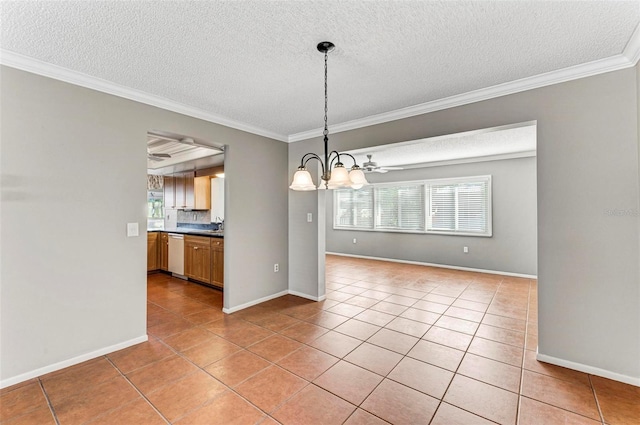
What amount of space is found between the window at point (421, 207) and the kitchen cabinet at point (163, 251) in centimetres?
465

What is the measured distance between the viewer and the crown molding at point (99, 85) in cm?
221

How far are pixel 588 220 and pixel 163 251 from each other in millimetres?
6733

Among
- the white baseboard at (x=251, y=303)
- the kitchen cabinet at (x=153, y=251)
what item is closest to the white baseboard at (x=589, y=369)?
the white baseboard at (x=251, y=303)

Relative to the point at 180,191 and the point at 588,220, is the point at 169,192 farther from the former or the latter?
the point at 588,220

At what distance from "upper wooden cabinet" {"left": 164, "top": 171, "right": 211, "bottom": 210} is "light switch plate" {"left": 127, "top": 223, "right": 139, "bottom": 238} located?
320 centimetres

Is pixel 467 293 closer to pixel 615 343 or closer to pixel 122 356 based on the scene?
pixel 615 343

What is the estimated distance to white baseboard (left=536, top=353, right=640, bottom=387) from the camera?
2218 mm

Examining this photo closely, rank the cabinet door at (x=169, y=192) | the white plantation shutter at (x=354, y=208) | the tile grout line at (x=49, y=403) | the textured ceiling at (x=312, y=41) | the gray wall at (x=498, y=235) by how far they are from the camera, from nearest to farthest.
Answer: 1. the textured ceiling at (x=312, y=41)
2. the tile grout line at (x=49, y=403)
3. the gray wall at (x=498, y=235)
4. the cabinet door at (x=169, y=192)
5. the white plantation shutter at (x=354, y=208)

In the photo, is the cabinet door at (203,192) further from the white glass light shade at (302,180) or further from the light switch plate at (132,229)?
the white glass light shade at (302,180)

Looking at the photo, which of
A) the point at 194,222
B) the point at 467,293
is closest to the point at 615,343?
→ the point at 467,293

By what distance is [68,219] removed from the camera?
8.13 ft

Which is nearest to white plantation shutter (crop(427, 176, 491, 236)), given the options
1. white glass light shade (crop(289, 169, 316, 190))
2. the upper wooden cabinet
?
white glass light shade (crop(289, 169, 316, 190))

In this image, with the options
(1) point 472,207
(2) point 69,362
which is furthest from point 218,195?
(1) point 472,207

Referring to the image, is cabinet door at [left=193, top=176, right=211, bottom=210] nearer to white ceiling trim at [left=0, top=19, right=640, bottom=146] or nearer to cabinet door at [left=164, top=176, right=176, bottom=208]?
cabinet door at [left=164, top=176, right=176, bottom=208]
